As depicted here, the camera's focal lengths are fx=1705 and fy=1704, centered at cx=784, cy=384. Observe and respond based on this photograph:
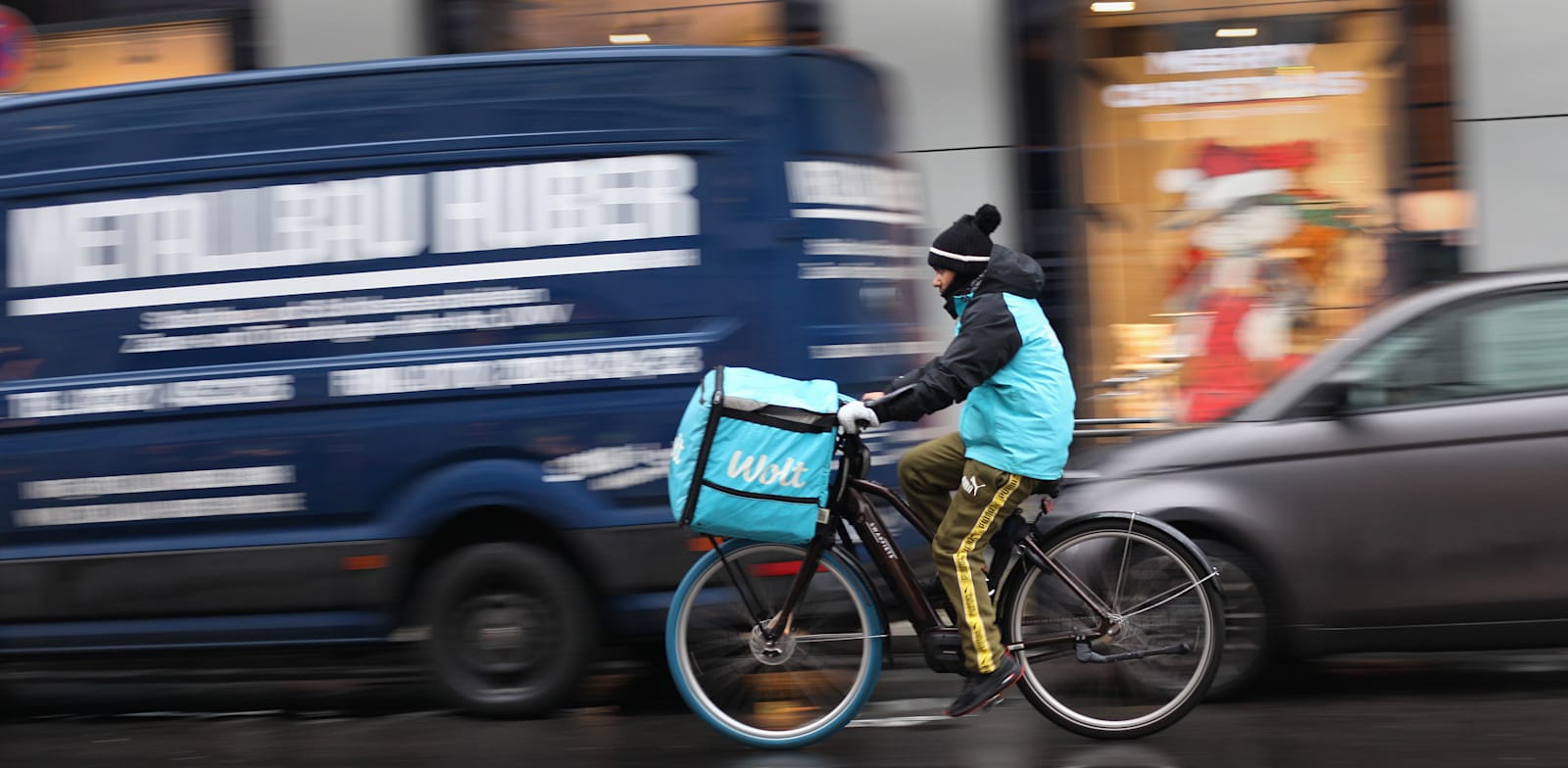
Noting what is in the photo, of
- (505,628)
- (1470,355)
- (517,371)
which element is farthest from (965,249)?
(505,628)

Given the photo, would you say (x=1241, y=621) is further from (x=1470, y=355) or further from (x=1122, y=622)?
(x=1470, y=355)

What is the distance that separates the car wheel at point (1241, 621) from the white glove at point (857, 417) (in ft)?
5.32

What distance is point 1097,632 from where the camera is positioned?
532cm

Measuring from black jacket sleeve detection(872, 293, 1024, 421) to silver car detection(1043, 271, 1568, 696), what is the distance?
1376mm

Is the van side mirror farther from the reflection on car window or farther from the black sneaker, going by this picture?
the black sneaker

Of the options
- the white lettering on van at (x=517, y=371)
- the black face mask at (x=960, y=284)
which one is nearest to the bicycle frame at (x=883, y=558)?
the black face mask at (x=960, y=284)

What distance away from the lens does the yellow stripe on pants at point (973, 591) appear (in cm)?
523

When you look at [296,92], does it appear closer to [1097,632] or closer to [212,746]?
[212,746]

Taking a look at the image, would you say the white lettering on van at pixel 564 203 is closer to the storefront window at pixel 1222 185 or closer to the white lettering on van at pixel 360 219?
the white lettering on van at pixel 360 219

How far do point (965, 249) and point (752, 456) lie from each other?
0.91 meters

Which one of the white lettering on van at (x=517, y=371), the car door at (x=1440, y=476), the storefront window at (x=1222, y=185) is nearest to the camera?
the car door at (x=1440, y=476)

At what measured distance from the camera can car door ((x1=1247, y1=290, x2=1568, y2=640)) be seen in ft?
19.1

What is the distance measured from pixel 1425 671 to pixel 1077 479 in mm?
1569

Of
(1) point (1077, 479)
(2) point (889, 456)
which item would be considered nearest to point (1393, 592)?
(1) point (1077, 479)
